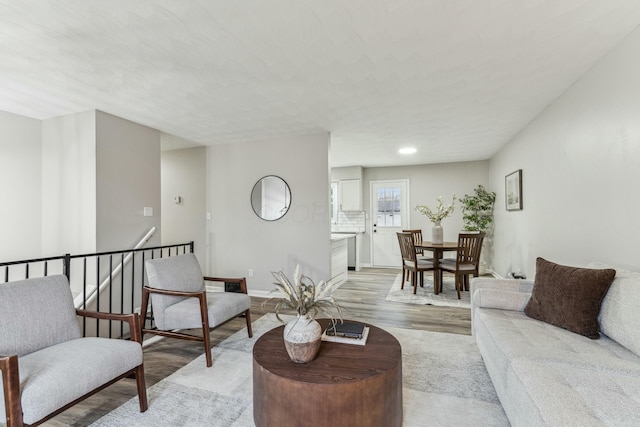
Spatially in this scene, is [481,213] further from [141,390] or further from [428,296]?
[141,390]

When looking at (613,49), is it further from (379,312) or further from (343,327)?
(379,312)

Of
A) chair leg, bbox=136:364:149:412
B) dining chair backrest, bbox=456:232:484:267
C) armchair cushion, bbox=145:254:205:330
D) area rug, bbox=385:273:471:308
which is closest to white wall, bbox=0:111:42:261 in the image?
armchair cushion, bbox=145:254:205:330

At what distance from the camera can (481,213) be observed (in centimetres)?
617

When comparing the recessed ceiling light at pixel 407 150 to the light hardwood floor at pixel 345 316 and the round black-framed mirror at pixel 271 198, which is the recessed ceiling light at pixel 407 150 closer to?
the round black-framed mirror at pixel 271 198

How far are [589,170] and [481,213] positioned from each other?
3.83 m

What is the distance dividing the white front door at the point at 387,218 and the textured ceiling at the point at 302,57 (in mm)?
3201

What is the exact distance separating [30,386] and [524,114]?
15.3ft

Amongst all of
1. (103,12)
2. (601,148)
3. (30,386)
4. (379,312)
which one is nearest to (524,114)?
(601,148)

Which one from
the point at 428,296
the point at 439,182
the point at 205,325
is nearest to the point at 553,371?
the point at 205,325

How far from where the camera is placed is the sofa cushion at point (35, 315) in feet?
5.33

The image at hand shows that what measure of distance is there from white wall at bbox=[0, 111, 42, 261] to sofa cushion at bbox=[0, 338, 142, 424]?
2.48m

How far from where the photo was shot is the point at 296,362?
62.3 inches

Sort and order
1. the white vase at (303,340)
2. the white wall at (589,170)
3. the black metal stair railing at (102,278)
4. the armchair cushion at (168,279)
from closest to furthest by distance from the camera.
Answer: the white vase at (303,340) < the white wall at (589,170) < the armchair cushion at (168,279) < the black metal stair railing at (102,278)

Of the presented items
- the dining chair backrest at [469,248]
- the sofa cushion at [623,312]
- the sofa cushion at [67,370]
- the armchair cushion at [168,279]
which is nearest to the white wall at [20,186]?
the armchair cushion at [168,279]
